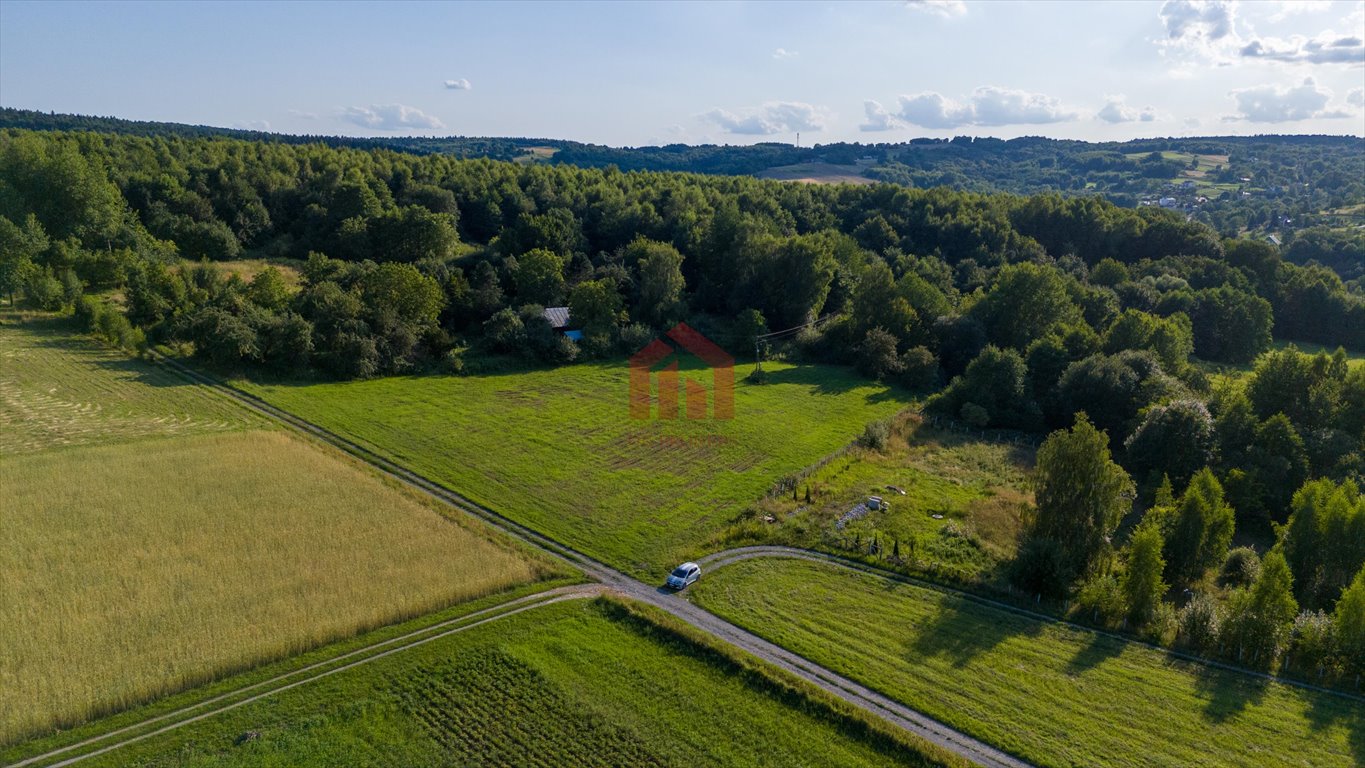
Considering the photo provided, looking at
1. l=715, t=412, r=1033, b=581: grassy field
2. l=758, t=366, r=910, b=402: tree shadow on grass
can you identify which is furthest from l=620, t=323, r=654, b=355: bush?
l=715, t=412, r=1033, b=581: grassy field

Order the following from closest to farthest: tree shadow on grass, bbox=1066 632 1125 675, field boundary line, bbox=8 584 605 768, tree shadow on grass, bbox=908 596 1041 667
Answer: field boundary line, bbox=8 584 605 768 < tree shadow on grass, bbox=1066 632 1125 675 < tree shadow on grass, bbox=908 596 1041 667

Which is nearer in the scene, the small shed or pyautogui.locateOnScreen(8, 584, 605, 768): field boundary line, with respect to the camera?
pyautogui.locateOnScreen(8, 584, 605, 768): field boundary line

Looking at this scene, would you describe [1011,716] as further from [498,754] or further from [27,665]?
Answer: [27,665]

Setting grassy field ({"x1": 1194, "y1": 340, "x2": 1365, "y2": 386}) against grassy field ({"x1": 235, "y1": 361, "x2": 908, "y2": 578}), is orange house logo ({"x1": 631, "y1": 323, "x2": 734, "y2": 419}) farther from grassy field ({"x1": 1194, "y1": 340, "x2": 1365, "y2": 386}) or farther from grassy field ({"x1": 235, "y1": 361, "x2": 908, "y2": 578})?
grassy field ({"x1": 1194, "y1": 340, "x2": 1365, "y2": 386})

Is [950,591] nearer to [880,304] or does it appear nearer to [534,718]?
[534,718]

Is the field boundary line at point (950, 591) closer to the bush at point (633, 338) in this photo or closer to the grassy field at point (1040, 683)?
the grassy field at point (1040, 683)

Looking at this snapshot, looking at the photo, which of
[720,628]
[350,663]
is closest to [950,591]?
[720,628]
